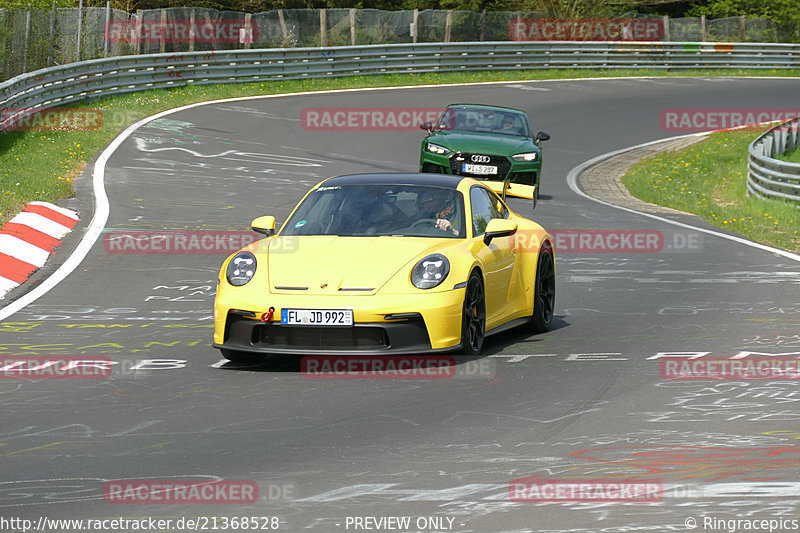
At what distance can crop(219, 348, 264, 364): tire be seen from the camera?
894 centimetres

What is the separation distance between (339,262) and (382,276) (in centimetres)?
36

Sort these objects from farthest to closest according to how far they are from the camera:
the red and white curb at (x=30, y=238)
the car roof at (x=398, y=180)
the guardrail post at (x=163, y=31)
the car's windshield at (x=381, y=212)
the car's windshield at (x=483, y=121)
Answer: the guardrail post at (x=163, y=31), the car's windshield at (x=483, y=121), the red and white curb at (x=30, y=238), the car roof at (x=398, y=180), the car's windshield at (x=381, y=212)

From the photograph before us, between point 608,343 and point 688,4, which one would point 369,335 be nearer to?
point 608,343

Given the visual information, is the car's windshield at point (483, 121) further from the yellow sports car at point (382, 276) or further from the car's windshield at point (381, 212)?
the car's windshield at point (381, 212)

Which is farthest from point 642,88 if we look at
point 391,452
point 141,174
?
point 391,452

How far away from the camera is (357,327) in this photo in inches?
335

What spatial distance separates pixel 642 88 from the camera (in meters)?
43.2

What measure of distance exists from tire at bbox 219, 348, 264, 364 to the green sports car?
427 inches

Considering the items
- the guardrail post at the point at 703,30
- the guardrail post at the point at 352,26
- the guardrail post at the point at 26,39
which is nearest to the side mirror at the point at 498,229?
the guardrail post at the point at 26,39

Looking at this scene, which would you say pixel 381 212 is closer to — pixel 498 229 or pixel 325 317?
pixel 498 229

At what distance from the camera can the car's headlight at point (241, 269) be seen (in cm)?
892

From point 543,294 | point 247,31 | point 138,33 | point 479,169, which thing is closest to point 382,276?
point 543,294

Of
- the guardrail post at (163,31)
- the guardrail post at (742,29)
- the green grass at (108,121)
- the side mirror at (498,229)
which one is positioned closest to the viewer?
the side mirror at (498,229)

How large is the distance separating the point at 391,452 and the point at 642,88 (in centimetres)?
3823
